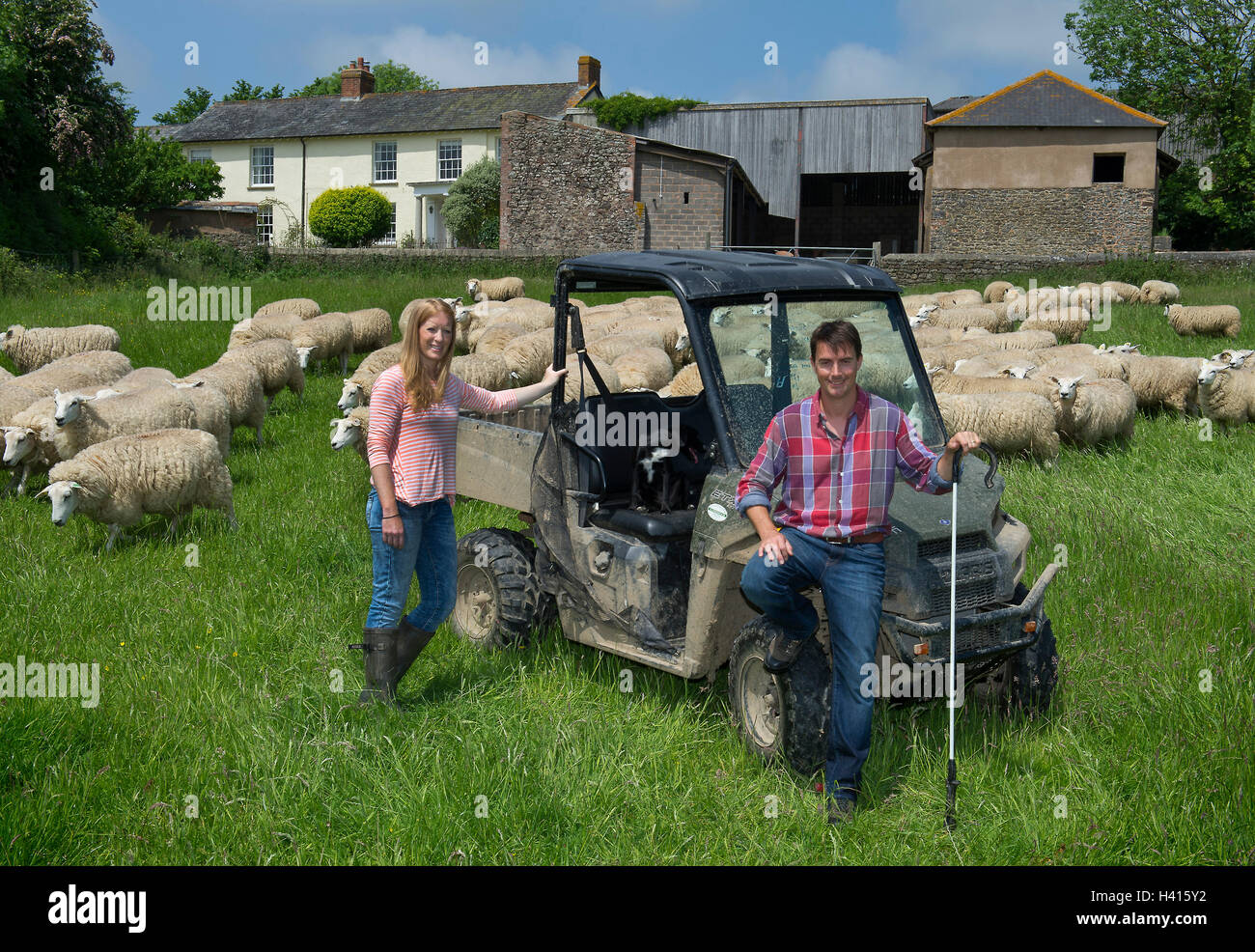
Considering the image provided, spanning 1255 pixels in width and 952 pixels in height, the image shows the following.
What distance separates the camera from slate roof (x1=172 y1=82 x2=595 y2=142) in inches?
1871

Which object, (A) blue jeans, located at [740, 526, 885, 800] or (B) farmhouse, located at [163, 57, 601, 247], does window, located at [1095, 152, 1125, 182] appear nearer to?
(B) farmhouse, located at [163, 57, 601, 247]

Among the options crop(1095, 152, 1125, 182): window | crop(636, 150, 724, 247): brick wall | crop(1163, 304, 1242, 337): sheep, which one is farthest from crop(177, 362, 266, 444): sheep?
crop(1095, 152, 1125, 182): window

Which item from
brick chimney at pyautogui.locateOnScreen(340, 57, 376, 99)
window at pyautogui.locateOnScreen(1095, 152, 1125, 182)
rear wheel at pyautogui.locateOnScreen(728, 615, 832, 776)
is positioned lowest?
rear wheel at pyautogui.locateOnScreen(728, 615, 832, 776)

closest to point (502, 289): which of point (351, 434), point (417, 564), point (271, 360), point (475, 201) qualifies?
point (271, 360)

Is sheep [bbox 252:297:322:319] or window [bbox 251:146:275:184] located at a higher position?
window [bbox 251:146:275:184]

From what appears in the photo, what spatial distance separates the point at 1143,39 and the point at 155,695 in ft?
195

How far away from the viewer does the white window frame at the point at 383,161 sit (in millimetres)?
48938

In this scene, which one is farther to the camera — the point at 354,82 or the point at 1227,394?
the point at 354,82

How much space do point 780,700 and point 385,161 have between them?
160 feet

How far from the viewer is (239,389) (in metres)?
12.2

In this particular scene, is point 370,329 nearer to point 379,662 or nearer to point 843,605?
point 379,662

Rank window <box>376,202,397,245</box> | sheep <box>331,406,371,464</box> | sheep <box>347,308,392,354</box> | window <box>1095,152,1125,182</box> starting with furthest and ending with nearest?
window <box>376,202,397,245</box>
window <box>1095,152,1125,182</box>
sheep <box>347,308,392,354</box>
sheep <box>331,406,371,464</box>

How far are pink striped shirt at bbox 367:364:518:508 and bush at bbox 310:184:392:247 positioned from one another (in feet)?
138

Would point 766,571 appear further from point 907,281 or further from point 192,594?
point 907,281
